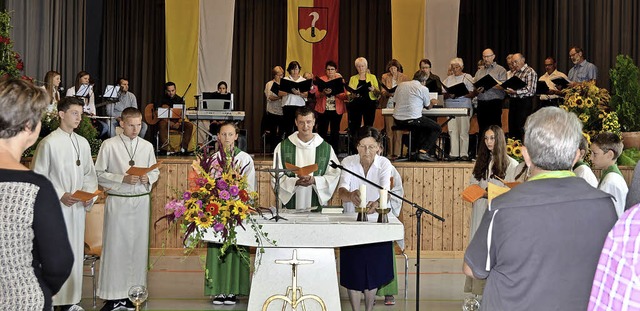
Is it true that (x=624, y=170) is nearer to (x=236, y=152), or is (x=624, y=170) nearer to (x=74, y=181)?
(x=236, y=152)

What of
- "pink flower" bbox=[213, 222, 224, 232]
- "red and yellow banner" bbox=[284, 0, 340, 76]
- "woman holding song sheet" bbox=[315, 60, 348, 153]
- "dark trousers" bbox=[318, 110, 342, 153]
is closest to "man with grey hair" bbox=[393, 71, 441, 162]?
"woman holding song sheet" bbox=[315, 60, 348, 153]

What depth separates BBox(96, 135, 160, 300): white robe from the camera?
7402mm

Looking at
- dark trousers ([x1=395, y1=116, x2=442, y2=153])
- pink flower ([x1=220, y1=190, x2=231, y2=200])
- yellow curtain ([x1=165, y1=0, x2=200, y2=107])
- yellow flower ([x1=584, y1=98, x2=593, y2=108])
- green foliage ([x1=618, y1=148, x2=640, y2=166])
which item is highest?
yellow curtain ([x1=165, y1=0, x2=200, y2=107])

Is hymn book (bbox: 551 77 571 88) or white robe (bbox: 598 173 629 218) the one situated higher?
hymn book (bbox: 551 77 571 88)

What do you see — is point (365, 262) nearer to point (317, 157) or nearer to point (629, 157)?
point (317, 157)

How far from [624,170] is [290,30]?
7593mm

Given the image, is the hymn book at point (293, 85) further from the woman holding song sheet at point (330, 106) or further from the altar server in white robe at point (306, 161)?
the altar server in white robe at point (306, 161)

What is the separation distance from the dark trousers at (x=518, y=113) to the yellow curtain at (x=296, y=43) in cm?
487

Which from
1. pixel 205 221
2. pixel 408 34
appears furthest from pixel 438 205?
pixel 408 34

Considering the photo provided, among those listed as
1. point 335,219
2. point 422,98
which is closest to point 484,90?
point 422,98

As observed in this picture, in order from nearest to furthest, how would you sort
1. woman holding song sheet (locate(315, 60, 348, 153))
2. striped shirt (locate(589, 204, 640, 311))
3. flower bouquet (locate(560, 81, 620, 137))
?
striped shirt (locate(589, 204, 640, 311))
flower bouquet (locate(560, 81, 620, 137))
woman holding song sheet (locate(315, 60, 348, 153))

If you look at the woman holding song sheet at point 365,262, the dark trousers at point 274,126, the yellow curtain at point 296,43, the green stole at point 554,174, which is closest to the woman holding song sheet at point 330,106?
the dark trousers at point 274,126

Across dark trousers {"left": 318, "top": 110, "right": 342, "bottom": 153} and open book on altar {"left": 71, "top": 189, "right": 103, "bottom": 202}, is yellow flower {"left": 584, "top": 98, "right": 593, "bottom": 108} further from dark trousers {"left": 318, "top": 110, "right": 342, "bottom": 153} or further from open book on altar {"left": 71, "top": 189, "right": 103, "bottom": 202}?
open book on altar {"left": 71, "top": 189, "right": 103, "bottom": 202}

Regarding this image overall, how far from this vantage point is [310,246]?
5645mm
